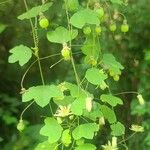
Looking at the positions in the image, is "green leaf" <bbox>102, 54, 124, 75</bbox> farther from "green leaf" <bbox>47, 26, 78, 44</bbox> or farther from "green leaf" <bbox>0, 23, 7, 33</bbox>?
"green leaf" <bbox>0, 23, 7, 33</bbox>

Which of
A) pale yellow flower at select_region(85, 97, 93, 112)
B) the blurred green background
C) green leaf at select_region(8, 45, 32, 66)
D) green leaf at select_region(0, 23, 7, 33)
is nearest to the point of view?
pale yellow flower at select_region(85, 97, 93, 112)

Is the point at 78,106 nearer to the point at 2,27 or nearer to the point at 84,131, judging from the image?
the point at 84,131

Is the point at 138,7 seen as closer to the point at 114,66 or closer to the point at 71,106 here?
the point at 114,66

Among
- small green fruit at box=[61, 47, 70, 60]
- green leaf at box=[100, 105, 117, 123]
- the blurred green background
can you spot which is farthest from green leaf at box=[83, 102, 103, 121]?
the blurred green background

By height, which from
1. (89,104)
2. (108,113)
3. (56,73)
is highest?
(89,104)

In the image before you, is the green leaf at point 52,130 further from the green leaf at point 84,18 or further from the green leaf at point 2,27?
the green leaf at point 2,27

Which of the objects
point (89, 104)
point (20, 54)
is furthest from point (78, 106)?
point (20, 54)
